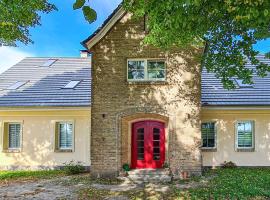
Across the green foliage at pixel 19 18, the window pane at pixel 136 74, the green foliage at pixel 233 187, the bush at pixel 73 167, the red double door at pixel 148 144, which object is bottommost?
Answer: the green foliage at pixel 233 187

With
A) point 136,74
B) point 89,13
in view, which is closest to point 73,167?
point 136,74

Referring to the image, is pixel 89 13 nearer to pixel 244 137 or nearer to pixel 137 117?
pixel 137 117

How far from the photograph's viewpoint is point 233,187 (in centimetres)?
1351

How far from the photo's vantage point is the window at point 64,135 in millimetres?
20547

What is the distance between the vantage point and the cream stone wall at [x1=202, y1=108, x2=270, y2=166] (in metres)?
19.8

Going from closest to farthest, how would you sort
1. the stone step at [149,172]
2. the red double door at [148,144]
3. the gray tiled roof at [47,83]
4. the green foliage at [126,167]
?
the stone step at [149,172]
the green foliage at [126,167]
the red double door at [148,144]
the gray tiled roof at [47,83]

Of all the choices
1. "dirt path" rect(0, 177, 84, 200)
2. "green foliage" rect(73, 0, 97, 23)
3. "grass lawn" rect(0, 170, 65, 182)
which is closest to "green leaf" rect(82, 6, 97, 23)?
"green foliage" rect(73, 0, 97, 23)

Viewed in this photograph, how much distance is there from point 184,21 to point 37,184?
1020 cm

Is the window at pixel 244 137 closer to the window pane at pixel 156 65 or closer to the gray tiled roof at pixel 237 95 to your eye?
the gray tiled roof at pixel 237 95

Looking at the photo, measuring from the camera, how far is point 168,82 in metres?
16.6

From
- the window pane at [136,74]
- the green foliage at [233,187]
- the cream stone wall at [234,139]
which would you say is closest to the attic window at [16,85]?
the window pane at [136,74]

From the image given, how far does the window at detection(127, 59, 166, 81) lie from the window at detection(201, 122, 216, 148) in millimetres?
5060

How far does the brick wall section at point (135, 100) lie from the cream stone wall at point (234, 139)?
149 inches

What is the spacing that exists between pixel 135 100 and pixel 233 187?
19.1 ft
